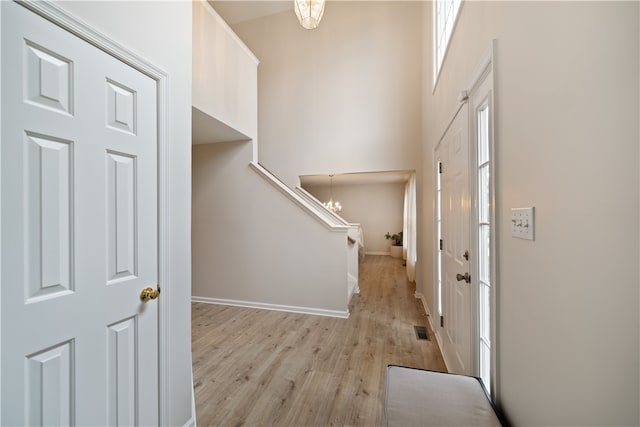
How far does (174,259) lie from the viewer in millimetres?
1417

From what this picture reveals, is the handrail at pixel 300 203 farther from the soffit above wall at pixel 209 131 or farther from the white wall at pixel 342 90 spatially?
the white wall at pixel 342 90

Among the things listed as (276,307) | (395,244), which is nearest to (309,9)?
(276,307)

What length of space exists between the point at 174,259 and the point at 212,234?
254 cm

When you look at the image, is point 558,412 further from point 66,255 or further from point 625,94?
point 66,255

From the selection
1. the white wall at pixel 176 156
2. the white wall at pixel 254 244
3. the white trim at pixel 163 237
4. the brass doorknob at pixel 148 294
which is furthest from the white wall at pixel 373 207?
the brass doorknob at pixel 148 294

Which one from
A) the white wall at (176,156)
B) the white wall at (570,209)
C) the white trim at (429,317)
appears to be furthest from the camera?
the white trim at (429,317)

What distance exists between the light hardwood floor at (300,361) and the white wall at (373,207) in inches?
198

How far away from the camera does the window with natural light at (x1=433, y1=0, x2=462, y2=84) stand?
7.30ft

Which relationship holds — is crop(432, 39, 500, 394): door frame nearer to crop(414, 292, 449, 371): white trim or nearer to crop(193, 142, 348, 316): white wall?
crop(414, 292, 449, 371): white trim

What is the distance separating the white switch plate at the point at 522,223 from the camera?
867mm

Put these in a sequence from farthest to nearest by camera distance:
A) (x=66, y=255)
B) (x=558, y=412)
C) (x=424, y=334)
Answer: (x=424, y=334) < (x=66, y=255) < (x=558, y=412)

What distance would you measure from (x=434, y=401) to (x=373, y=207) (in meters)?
7.91

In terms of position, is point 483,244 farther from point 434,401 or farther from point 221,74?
point 221,74

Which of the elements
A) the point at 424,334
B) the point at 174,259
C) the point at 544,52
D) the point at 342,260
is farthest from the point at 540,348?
the point at 342,260
